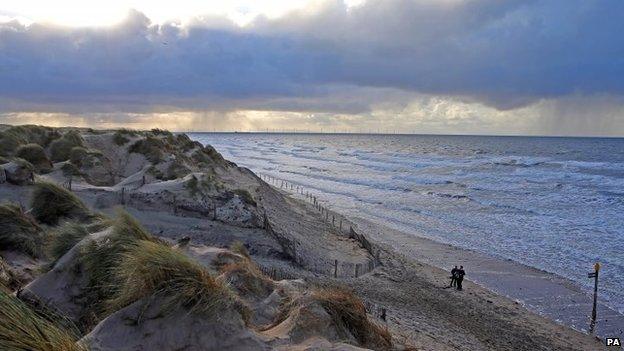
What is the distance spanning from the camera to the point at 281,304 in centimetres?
945

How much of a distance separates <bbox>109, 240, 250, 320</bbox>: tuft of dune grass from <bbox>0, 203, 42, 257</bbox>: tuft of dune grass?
5.97 m

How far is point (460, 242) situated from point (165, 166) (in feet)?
64.1

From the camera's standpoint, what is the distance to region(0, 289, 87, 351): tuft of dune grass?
4344 mm

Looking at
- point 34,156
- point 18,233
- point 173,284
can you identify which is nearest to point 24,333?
point 173,284

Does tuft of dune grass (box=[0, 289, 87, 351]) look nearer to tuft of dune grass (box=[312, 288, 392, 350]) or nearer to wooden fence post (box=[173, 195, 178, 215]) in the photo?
tuft of dune grass (box=[312, 288, 392, 350])

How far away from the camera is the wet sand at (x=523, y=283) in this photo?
20094 millimetres

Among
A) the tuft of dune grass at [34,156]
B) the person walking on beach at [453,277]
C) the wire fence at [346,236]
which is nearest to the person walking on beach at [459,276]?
the person walking on beach at [453,277]

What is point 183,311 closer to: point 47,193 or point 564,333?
point 47,193

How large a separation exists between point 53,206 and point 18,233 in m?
3.71

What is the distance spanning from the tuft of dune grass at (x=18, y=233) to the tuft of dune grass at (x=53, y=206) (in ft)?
8.28

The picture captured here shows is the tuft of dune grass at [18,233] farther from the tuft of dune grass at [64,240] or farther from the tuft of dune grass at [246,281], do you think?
the tuft of dune grass at [246,281]

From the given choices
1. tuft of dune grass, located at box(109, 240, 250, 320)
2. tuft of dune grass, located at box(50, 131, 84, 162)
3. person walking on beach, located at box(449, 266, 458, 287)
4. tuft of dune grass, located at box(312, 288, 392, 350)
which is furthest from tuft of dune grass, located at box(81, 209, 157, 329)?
tuft of dune grass, located at box(50, 131, 84, 162)

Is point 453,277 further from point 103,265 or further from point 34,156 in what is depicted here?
point 34,156

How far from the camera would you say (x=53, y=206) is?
1616 centimetres
